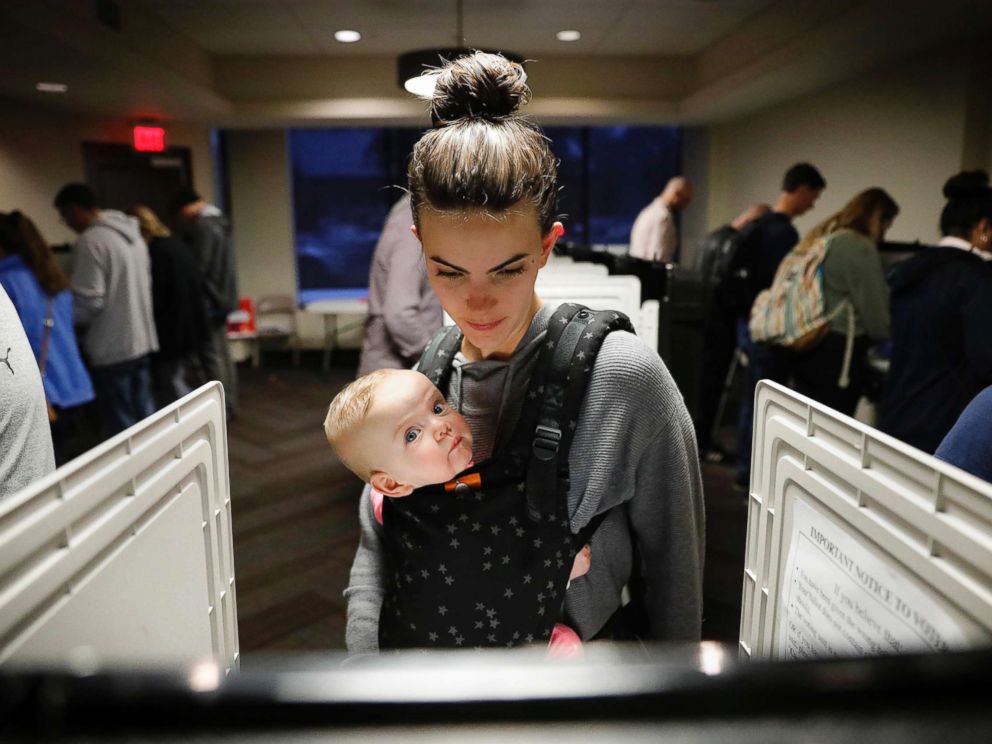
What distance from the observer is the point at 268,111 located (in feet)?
20.0

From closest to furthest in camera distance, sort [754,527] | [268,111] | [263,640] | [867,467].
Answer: [867,467]
[754,527]
[263,640]
[268,111]

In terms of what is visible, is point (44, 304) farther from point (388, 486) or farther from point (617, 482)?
point (617, 482)

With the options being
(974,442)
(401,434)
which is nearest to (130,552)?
(401,434)

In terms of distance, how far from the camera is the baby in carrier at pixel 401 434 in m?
0.81

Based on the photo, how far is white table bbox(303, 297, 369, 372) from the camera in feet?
22.0

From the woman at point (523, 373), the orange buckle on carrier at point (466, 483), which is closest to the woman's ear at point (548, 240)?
the woman at point (523, 373)

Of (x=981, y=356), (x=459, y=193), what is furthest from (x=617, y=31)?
(x=459, y=193)

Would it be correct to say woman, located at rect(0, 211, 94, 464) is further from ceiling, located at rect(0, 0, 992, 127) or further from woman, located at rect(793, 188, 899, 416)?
woman, located at rect(793, 188, 899, 416)

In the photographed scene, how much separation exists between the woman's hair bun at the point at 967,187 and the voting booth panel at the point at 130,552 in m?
2.45

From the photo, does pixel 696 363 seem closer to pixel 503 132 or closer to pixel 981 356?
pixel 981 356

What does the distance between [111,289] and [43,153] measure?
2.62m

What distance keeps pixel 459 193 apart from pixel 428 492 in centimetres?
34

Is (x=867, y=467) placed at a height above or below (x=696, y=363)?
above

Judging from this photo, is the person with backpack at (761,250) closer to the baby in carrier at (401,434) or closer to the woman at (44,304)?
the baby in carrier at (401,434)
